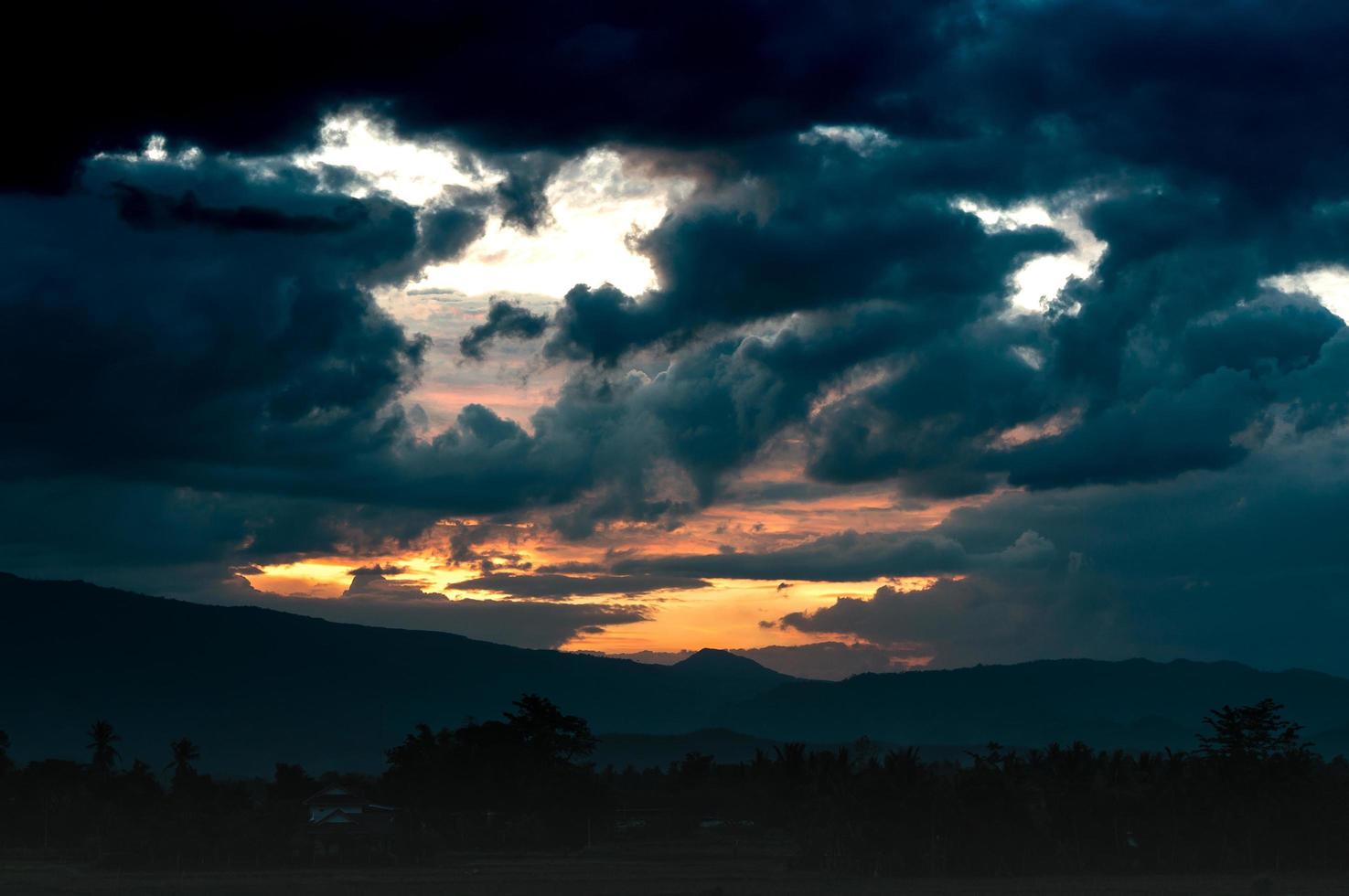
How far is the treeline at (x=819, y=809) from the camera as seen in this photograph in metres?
110

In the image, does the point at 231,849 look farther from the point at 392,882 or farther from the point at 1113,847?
the point at 1113,847

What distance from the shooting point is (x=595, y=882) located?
94.3m

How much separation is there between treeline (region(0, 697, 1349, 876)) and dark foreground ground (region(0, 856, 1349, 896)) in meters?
5.74

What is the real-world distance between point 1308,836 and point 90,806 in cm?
11401

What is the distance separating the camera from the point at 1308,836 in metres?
113

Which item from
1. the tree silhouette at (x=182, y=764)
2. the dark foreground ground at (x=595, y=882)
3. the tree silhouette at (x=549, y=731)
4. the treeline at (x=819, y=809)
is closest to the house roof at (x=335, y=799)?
the treeline at (x=819, y=809)

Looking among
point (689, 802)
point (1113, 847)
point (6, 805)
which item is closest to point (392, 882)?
point (1113, 847)

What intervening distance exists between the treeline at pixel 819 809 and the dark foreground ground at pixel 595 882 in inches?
226

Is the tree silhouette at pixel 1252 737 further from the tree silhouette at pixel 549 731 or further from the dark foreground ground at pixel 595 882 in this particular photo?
the tree silhouette at pixel 549 731

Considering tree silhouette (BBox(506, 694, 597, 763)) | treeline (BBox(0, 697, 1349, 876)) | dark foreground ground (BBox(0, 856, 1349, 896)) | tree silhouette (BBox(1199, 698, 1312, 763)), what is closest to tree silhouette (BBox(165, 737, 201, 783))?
treeline (BBox(0, 697, 1349, 876))

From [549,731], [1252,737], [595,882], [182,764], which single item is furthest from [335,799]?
[1252,737]

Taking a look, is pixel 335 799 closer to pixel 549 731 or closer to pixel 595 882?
pixel 549 731

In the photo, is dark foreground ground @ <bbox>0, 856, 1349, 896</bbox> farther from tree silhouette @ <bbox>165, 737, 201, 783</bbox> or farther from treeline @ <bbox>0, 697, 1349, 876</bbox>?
tree silhouette @ <bbox>165, 737, 201, 783</bbox>

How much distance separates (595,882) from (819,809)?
2616 cm
